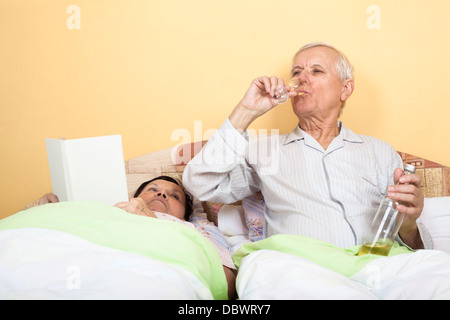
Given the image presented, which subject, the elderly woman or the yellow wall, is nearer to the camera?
the elderly woman

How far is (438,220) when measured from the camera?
153 centimetres

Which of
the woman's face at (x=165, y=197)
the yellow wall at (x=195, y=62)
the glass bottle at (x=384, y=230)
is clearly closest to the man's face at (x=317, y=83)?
the yellow wall at (x=195, y=62)

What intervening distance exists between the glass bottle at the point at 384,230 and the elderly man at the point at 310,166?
0.16ft

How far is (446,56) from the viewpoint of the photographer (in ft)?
6.03

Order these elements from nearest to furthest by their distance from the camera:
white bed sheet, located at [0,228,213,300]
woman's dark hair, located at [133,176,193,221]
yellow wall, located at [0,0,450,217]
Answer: white bed sheet, located at [0,228,213,300] → woman's dark hair, located at [133,176,193,221] → yellow wall, located at [0,0,450,217]

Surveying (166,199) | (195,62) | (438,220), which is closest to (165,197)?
(166,199)

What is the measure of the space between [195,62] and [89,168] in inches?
30.2

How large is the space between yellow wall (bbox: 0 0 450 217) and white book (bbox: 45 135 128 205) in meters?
0.56

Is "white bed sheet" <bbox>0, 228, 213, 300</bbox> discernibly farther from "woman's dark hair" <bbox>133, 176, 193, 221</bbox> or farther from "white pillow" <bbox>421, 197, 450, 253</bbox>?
"white pillow" <bbox>421, 197, 450, 253</bbox>

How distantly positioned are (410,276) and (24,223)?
0.87 m

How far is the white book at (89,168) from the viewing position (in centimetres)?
127

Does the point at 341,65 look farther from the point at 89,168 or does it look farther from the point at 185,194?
the point at 89,168

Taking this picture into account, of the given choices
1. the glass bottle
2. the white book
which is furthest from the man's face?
the white book

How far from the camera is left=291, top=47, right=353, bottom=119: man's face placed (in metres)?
1.51
